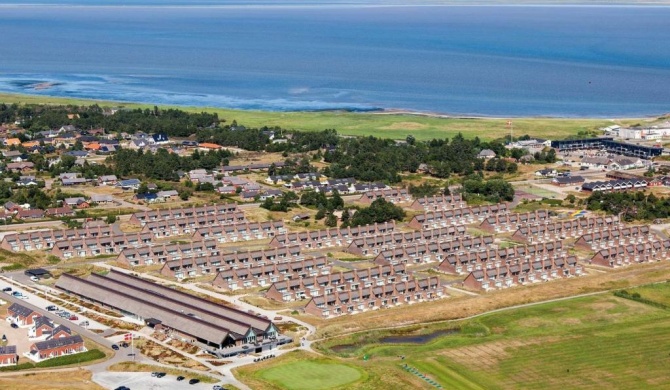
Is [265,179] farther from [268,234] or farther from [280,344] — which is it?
[280,344]

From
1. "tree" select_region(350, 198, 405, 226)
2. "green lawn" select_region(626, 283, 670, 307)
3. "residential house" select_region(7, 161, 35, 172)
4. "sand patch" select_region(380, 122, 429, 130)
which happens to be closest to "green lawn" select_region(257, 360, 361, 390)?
"green lawn" select_region(626, 283, 670, 307)

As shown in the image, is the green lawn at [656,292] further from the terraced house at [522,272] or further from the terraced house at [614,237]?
the terraced house at [614,237]

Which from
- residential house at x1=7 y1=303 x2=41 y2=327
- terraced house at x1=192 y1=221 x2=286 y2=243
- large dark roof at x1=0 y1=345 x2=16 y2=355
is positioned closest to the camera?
large dark roof at x1=0 y1=345 x2=16 y2=355

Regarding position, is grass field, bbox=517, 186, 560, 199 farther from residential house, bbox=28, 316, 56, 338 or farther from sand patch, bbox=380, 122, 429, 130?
residential house, bbox=28, 316, 56, 338

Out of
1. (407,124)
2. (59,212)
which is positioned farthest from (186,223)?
(407,124)

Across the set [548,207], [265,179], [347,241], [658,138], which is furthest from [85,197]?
[658,138]

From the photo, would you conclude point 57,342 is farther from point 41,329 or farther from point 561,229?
point 561,229

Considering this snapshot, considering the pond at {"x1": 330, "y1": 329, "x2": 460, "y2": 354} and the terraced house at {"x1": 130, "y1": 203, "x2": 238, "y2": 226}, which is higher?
the terraced house at {"x1": 130, "y1": 203, "x2": 238, "y2": 226}
